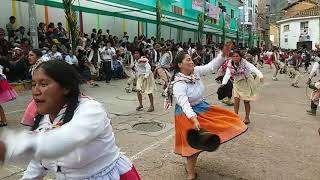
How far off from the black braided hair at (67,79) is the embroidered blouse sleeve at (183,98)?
2.21m

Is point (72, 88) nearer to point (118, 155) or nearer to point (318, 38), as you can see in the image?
point (118, 155)

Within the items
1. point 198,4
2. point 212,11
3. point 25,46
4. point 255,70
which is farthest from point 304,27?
point 255,70

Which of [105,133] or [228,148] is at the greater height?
[105,133]

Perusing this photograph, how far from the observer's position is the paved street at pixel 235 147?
15.4ft

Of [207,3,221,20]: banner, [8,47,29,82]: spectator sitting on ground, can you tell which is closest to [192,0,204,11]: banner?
[207,3,221,20]: banner

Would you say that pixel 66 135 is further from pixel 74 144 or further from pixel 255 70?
pixel 255 70

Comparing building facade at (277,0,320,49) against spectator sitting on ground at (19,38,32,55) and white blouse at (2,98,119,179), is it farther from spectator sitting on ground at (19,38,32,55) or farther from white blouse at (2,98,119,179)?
white blouse at (2,98,119,179)

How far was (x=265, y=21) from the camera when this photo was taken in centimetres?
6247

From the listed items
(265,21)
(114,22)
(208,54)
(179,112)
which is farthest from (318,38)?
(179,112)

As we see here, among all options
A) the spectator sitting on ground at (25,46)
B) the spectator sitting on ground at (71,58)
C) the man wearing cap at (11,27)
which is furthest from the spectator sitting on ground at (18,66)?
the man wearing cap at (11,27)

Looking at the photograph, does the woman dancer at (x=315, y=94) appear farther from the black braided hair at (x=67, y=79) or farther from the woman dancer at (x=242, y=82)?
the black braided hair at (x=67, y=79)

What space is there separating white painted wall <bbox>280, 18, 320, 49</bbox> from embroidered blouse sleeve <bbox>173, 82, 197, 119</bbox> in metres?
48.9

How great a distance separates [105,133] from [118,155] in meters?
0.25

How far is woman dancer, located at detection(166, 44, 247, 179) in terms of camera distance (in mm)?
4250
